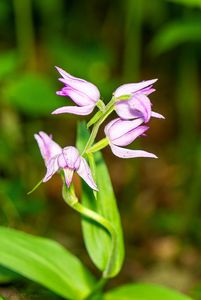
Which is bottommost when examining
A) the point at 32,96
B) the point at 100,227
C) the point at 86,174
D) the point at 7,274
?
the point at 7,274

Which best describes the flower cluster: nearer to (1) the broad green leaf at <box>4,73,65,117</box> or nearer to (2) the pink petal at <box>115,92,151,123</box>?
(2) the pink petal at <box>115,92,151,123</box>

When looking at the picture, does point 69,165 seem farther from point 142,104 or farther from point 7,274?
point 7,274

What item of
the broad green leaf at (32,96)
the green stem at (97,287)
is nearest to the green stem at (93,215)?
the green stem at (97,287)

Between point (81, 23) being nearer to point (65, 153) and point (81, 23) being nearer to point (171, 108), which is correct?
Answer: point (171, 108)

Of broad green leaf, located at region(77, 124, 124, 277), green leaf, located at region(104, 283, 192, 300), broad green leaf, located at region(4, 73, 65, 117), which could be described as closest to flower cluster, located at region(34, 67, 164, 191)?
broad green leaf, located at region(77, 124, 124, 277)

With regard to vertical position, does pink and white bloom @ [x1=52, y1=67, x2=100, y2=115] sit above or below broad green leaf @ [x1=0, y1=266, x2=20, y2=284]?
above

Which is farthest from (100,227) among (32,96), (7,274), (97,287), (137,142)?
(137,142)
